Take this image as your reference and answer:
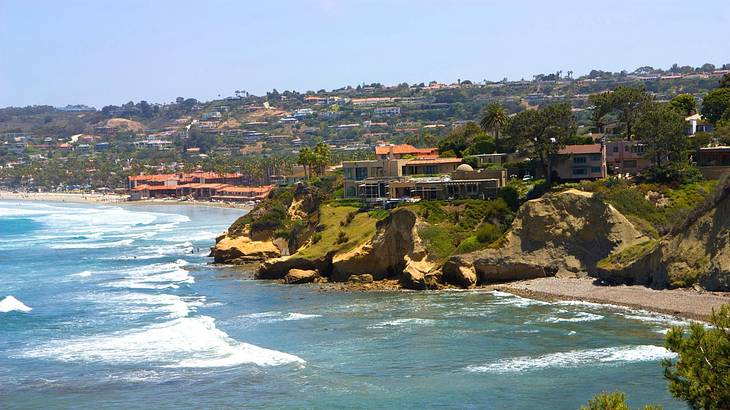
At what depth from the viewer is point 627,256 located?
57188 mm

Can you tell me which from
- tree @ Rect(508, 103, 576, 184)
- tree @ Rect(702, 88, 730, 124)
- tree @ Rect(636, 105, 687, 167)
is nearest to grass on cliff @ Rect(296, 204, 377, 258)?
tree @ Rect(508, 103, 576, 184)

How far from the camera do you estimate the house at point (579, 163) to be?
73.3 metres

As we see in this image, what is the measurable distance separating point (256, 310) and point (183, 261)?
91.7 ft

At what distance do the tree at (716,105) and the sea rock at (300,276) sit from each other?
125ft

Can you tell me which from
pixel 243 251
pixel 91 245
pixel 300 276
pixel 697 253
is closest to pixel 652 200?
pixel 697 253

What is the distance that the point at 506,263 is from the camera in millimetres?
60344

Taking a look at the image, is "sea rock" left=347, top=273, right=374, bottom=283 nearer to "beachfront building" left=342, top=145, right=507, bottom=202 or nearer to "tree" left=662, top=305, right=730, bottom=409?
"beachfront building" left=342, top=145, right=507, bottom=202

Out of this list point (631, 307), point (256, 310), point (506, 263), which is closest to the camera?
point (631, 307)

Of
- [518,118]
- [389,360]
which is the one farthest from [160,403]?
[518,118]

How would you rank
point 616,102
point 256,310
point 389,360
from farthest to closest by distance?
1. point 616,102
2. point 256,310
3. point 389,360

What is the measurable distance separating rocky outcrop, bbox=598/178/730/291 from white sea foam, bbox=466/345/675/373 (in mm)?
10552

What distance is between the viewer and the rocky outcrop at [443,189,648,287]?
59.8 meters

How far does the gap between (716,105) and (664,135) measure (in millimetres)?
21716

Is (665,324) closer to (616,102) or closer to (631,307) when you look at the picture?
(631,307)
